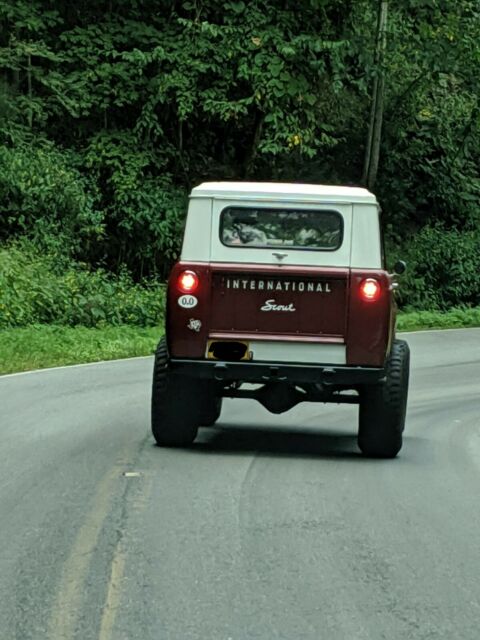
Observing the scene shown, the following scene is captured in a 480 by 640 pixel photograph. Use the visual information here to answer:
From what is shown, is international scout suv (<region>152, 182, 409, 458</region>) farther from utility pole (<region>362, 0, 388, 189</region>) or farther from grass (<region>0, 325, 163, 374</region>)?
utility pole (<region>362, 0, 388, 189</region>)

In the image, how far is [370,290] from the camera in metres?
12.4

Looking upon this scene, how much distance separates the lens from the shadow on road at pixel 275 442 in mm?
13164

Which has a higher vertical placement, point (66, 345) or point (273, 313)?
point (273, 313)

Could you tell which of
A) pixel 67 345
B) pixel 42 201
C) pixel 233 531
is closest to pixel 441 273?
pixel 42 201

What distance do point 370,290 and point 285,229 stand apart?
3.35 ft

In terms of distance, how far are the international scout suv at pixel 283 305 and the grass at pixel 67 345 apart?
726 centimetres

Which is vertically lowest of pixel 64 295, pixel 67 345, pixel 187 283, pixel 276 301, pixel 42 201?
pixel 64 295

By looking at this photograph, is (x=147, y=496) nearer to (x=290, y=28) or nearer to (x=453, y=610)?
(x=453, y=610)

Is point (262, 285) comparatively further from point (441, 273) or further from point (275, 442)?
point (441, 273)

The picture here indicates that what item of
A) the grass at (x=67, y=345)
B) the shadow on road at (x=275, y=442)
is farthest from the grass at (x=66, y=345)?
the shadow on road at (x=275, y=442)

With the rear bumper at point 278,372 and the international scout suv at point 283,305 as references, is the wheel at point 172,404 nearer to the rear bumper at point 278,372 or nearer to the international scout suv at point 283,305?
the international scout suv at point 283,305

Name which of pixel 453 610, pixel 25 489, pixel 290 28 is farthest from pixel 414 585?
pixel 290 28

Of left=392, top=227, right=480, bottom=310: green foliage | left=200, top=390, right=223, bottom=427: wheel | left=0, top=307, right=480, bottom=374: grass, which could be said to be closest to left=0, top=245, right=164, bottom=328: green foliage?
left=0, top=307, right=480, bottom=374: grass

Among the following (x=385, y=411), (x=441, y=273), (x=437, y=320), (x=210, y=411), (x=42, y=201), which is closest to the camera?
(x=385, y=411)
